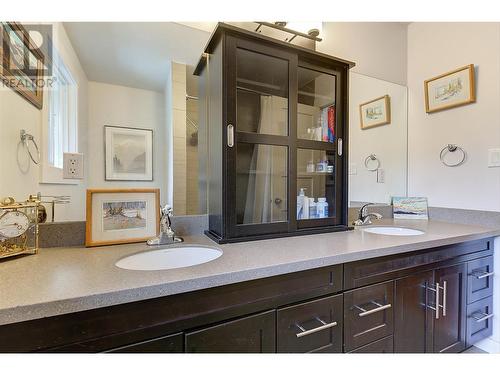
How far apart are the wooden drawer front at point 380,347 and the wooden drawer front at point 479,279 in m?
0.63

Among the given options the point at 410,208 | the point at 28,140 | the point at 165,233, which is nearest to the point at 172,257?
the point at 165,233

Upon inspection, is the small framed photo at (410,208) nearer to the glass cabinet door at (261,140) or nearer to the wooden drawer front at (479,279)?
the wooden drawer front at (479,279)

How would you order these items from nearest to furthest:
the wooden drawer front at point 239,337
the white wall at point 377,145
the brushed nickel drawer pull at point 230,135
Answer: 1. the wooden drawer front at point 239,337
2. the brushed nickel drawer pull at point 230,135
3. the white wall at point 377,145

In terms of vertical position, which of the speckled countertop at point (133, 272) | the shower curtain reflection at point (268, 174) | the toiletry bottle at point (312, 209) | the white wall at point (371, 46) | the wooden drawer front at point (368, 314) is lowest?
the wooden drawer front at point (368, 314)

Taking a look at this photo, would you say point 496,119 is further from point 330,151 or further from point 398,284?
point 398,284

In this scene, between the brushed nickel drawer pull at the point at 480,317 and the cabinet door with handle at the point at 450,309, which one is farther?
the brushed nickel drawer pull at the point at 480,317

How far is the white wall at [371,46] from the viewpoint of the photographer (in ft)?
5.28

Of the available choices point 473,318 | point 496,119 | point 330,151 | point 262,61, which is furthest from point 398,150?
point 262,61

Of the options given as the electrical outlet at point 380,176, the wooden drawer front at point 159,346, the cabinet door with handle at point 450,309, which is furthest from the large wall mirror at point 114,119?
the electrical outlet at point 380,176

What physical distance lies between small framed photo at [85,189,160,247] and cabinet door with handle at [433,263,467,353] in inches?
54.6

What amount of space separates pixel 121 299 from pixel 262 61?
1.10m

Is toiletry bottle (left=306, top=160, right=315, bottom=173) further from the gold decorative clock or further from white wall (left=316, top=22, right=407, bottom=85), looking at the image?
the gold decorative clock

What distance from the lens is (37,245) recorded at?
0.84 meters

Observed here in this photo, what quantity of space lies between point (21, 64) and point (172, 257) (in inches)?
Result: 35.9
